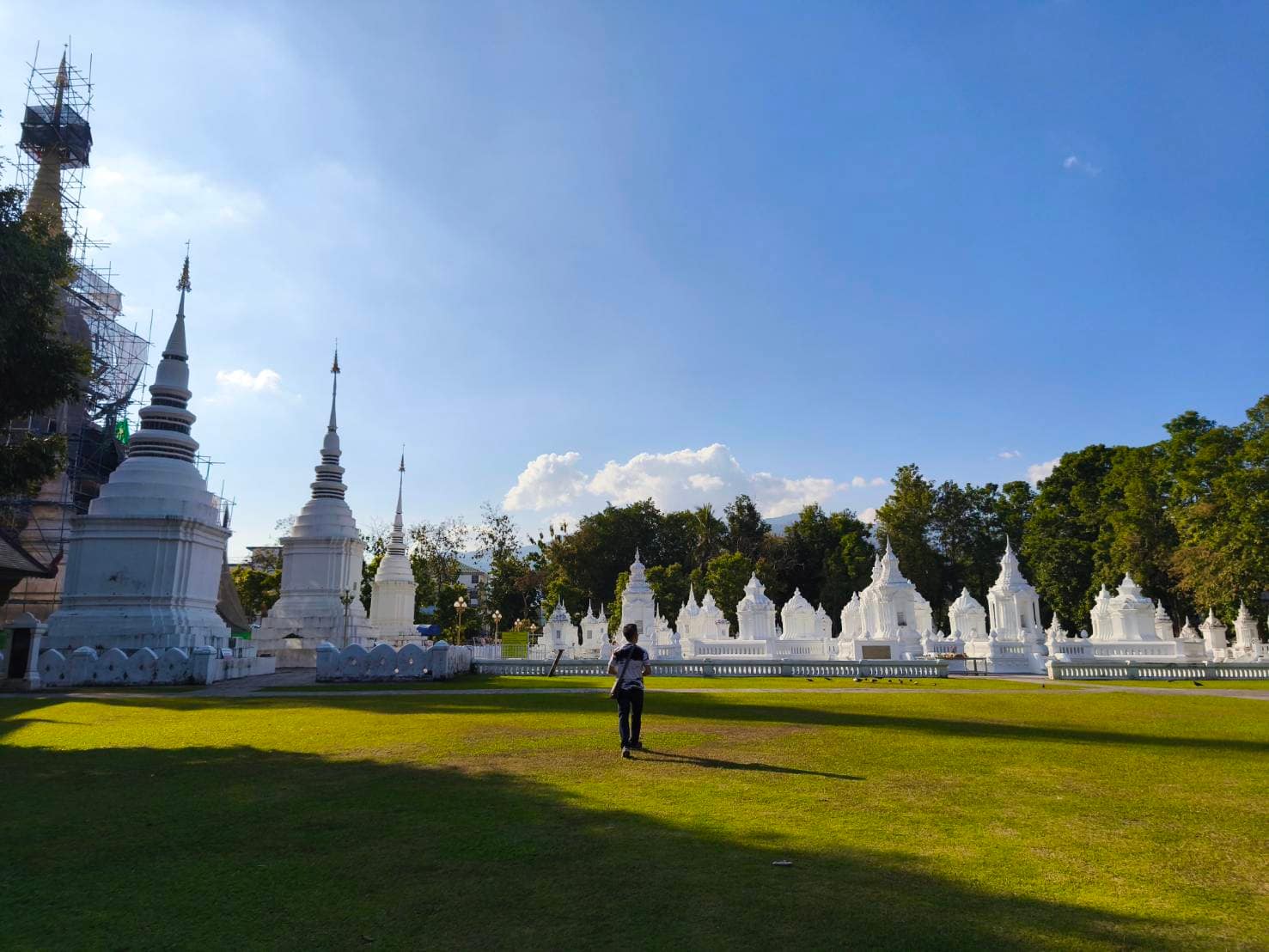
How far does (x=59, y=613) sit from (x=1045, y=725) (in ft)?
87.5

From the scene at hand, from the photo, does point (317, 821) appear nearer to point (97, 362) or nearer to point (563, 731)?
point (563, 731)

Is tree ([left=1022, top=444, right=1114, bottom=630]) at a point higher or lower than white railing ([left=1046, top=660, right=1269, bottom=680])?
higher

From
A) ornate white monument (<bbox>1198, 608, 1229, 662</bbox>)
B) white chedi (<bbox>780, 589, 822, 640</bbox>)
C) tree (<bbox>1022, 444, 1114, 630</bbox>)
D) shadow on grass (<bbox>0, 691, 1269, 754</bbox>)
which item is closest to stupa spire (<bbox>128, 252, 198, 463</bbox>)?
shadow on grass (<bbox>0, 691, 1269, 754</bbox>)

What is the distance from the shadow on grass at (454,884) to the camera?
387 centimetres

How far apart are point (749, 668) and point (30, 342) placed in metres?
21.8

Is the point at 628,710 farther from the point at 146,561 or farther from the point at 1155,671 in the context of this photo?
the point at 1155,671

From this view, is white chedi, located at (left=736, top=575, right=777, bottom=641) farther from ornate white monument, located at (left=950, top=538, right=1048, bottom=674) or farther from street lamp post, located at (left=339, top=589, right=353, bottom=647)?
street lamp post, located at (left=339, top=589, right=353, bottom=647)

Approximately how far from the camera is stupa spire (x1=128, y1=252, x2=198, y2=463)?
26375 millimetres

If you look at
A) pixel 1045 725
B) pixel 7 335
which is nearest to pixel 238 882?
Answer: pixel 1045 725

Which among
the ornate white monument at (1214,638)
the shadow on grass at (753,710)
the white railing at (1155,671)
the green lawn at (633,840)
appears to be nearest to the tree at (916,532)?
the ornate white monument at (1214,638)

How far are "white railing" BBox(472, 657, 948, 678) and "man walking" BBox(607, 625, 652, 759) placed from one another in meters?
17.0

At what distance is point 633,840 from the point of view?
544 centimetres

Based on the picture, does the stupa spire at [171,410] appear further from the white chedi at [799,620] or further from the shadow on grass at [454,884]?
the white chedi at [799,620]

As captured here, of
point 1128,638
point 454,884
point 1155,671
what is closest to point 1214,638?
point 1128,638
